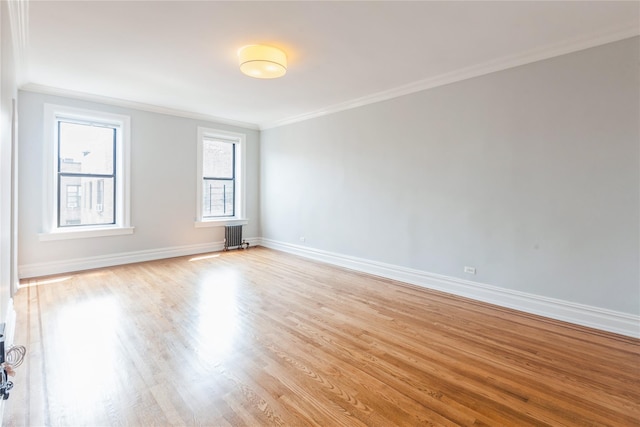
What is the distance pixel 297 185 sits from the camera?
600 cm

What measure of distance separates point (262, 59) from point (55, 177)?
3.75 metres

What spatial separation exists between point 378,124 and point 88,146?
15.0ft

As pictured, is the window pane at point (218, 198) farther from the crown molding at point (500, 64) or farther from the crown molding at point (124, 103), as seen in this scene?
the crown molding at point (500, 64)

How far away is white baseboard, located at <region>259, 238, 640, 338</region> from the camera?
2779 millimetres

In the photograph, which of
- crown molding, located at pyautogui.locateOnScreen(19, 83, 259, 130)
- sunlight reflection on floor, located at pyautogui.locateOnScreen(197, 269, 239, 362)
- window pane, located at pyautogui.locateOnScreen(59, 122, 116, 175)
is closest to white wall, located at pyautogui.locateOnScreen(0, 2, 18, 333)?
sunlight reflection on floor, located at pyautogui.locateOnScreen(197, 269, 239, 362)

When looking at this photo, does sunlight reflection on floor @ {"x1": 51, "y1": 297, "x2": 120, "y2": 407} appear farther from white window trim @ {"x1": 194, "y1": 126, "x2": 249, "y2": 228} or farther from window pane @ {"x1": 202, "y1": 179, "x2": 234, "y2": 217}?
window pane @ {"x1": 202, "y1": 179, "x2": 234, "y2": 217}

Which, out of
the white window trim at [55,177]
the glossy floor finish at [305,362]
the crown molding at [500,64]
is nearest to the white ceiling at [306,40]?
the crown molding at [500,64]

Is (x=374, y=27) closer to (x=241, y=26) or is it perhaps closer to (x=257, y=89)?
(x=241, y=26)

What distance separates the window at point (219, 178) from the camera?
19.7ft

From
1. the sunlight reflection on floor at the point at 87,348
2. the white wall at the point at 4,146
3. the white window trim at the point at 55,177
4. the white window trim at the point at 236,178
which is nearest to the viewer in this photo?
the sunlight reflection on floor at the point at 87,348

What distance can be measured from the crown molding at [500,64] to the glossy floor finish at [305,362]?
2644 millimetres

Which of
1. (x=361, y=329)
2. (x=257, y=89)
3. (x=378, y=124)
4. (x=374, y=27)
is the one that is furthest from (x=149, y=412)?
(x=378, y=124)

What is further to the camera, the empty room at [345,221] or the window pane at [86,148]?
the window pane at [86,148]

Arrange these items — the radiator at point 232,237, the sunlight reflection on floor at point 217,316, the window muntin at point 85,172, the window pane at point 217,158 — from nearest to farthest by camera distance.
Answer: the sunlight reflection on floor at point 217,316 < the window muntin at point 85,172 < the window pane at point 217,158 < the radiator at point 232,237
